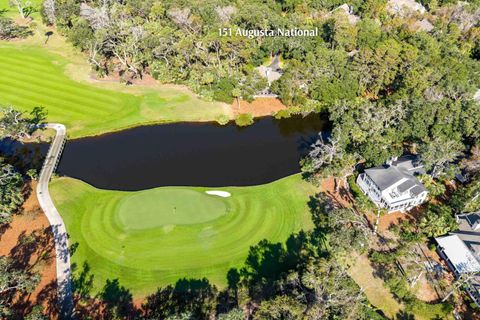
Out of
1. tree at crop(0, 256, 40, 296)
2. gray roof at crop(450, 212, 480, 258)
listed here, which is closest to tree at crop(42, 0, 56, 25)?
tree at crop(0, 256, 40, 296)

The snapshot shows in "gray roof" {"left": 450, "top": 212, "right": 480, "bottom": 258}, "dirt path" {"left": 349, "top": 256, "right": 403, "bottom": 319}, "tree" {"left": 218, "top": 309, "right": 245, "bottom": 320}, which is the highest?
"tree" {"left": 218, "top": 309, "right": 245, "bottom": 320}

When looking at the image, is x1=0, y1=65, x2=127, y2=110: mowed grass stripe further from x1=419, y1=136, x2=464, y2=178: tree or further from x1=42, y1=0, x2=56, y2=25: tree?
x1=419, y1=136, x2=464, y2=178: tree

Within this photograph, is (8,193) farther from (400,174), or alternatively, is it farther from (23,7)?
(23,7)

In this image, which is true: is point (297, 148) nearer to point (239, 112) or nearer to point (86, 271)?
point (239, 112)

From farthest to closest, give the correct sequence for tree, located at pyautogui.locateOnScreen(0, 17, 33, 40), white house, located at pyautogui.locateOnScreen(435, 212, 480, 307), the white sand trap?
tree, located at pyautogui.locateOnScreen(0, 17, 33, 40) → the white sand trap → white house, located at pyautogui.locateOnScreen(435, 212, 480, 307)

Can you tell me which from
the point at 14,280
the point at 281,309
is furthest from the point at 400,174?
the point at 14,280

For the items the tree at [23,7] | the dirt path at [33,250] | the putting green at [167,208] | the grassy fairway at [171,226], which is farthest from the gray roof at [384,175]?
the tree at [23,7]
